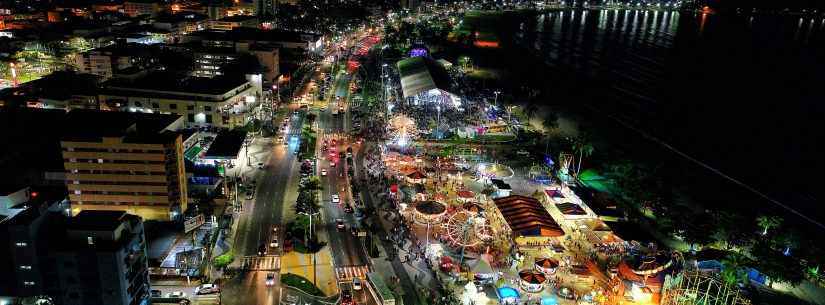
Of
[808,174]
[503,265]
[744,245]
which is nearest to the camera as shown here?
[503,265]

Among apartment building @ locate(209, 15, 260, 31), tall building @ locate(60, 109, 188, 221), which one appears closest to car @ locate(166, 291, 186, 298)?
tall building @ locate(60, 109, 188, 221)

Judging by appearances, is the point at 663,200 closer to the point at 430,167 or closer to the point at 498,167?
the point at 498,167

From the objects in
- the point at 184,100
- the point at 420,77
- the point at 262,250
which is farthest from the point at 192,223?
the point at 420,77

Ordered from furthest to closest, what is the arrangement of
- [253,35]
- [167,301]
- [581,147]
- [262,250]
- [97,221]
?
[253,35] → [581,147] → [262,250] → [167,301] → [97,221]

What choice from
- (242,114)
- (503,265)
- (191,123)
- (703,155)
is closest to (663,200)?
(503,265)

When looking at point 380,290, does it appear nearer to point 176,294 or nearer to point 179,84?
point 176,294

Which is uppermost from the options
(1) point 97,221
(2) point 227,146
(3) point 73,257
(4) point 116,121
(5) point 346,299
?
(1) point 97,221
